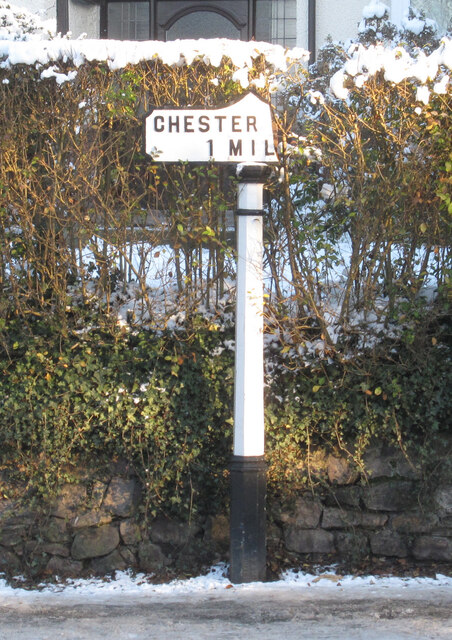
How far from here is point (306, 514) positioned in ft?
16.5

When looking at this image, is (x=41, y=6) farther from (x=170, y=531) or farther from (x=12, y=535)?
(x=170, y=531)

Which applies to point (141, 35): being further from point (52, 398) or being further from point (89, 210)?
point (52, 398)

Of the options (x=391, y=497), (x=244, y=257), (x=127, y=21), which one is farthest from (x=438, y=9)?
(x=391, y=497)

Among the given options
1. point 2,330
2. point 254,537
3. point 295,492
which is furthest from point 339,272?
point 2,330

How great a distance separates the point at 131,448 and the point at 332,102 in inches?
101

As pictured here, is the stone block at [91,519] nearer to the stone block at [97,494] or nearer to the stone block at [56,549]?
the stone block at [97,494]

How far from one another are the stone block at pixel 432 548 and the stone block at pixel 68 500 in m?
2.15

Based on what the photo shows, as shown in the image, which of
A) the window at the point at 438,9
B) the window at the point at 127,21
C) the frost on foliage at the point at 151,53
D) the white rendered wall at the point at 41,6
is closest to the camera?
the frost on foliage at the point at 151,53

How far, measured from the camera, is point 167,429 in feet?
16.2

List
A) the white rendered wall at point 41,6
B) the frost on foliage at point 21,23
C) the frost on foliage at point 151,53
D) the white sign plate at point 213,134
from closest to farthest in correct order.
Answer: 1. the white sign plate at point 213,134
2. the frost on foliage at point 151,53
3. the frost on foliage at point 21,23
4. the white rendered wall at point 41,6

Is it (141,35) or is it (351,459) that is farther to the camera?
(141,35)

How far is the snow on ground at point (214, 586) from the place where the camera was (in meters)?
4.57

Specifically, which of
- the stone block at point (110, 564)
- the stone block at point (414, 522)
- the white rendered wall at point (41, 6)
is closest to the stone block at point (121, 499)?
the stone block at point (110, 564)

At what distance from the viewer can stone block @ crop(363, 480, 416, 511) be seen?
498 centimetres
